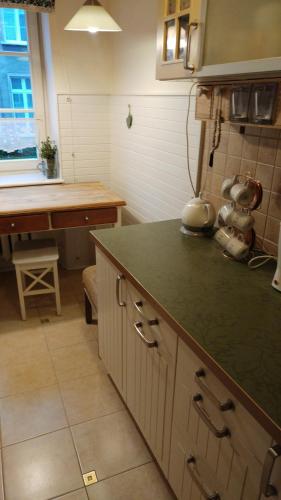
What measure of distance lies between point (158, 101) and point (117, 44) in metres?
0.86

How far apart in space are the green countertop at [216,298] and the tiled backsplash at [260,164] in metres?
0.19

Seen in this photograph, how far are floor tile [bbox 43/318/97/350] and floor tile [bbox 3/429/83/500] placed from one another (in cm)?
71

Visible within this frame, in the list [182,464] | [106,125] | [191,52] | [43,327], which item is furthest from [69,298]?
[191,52]

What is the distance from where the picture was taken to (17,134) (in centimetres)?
312

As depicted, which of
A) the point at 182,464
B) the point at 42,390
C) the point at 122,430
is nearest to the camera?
the point at 182,464

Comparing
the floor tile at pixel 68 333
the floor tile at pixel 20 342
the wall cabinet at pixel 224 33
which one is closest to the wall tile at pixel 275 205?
the wall cabinet at pixel 224 33

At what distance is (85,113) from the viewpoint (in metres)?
2.93

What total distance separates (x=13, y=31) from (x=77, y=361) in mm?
2568

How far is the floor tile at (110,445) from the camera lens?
1.59 meters

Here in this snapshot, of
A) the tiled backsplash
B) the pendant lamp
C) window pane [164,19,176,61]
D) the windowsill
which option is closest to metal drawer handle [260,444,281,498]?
A: the tiled backsplash

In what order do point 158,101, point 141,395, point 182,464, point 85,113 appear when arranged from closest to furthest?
point 182,464 → point 141,395 → point 158,101 → point 85,113

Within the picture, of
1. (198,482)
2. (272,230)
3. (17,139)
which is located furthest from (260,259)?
(17,139)

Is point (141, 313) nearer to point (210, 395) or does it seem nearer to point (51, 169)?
point (210, 395)

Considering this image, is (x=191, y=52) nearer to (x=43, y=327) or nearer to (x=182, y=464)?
(x=182, y=464)
